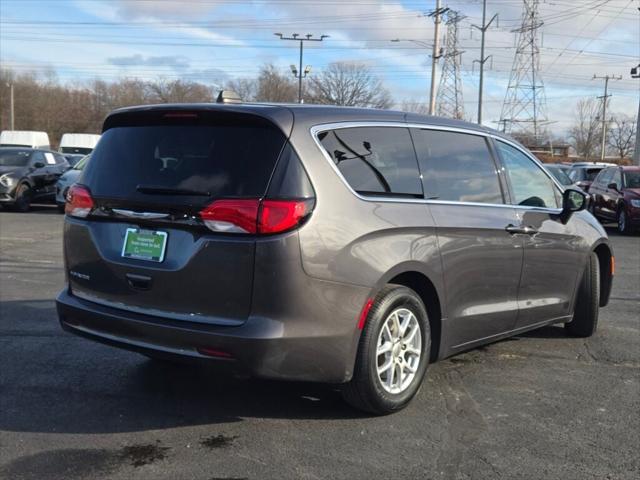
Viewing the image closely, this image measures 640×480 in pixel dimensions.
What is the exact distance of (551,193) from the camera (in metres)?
5.49

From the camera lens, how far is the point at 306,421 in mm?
3984

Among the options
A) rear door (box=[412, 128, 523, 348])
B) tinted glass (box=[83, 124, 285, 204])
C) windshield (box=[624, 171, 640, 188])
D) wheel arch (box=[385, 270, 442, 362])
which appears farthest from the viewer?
windshield (box=[624, 171, 640, 188])

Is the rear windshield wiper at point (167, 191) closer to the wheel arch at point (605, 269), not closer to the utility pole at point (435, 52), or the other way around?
the wheel arch at point (605, 269)

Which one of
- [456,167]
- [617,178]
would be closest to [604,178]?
[617,178]

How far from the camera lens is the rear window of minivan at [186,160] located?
3.54 metres

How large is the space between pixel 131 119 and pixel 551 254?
10.8 ft

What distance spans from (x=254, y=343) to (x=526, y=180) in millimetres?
2862

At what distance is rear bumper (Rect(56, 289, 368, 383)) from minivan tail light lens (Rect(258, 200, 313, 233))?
48 centimetres

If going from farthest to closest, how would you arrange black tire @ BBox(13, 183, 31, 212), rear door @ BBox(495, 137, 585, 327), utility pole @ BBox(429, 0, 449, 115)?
utility pole @ BBox(429, 0, 449, 115) < black tire @ BBox(13, 183, 31, 212) < rear door @ BBox(495, 137, 585, 327)

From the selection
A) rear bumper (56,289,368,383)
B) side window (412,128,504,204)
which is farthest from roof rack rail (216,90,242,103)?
rear bumper (56,289,368,383)

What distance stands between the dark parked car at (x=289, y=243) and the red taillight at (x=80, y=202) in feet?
0.04

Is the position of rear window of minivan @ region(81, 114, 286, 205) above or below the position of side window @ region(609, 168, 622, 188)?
below

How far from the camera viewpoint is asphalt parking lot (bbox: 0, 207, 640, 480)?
339cm

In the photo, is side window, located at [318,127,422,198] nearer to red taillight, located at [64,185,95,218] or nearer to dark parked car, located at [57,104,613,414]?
dark parked car, located at [57,104,613,414]
